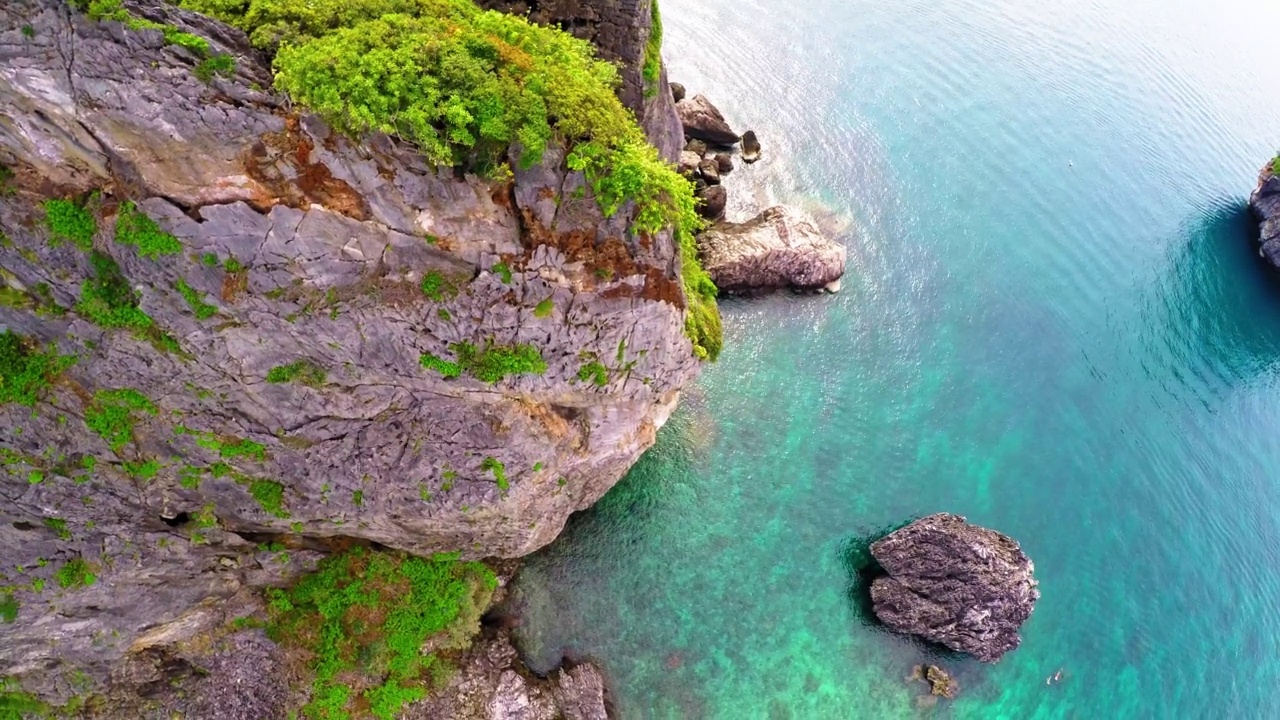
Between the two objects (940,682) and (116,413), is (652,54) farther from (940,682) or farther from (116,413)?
(940,682)

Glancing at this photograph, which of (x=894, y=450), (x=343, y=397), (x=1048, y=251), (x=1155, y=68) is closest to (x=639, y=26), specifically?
(x=343, y=397)

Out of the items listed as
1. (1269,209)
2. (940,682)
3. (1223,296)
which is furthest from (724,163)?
(1269,209)

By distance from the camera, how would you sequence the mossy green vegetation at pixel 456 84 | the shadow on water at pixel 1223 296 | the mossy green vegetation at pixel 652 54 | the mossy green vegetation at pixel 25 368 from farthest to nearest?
the shadow on water at pixel 1223 296 → the mossy green vegetation at pixel 652 54 → the mossy green vegetation at pixel 25 368 → the mossy green vegetation at pixel 456 84

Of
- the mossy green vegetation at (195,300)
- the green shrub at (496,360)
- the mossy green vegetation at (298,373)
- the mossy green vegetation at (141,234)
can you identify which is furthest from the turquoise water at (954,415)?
the mossy green vegetation at (141,234)

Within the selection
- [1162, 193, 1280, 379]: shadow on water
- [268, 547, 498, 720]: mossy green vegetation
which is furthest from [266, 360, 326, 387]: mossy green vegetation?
[1162, 193, 1280, 379]: shadow on water

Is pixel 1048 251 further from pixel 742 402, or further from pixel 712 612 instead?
pixel 712 612

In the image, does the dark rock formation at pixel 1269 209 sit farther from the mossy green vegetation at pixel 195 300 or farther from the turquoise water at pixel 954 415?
the mossy green vegetation at pixel 195 300
